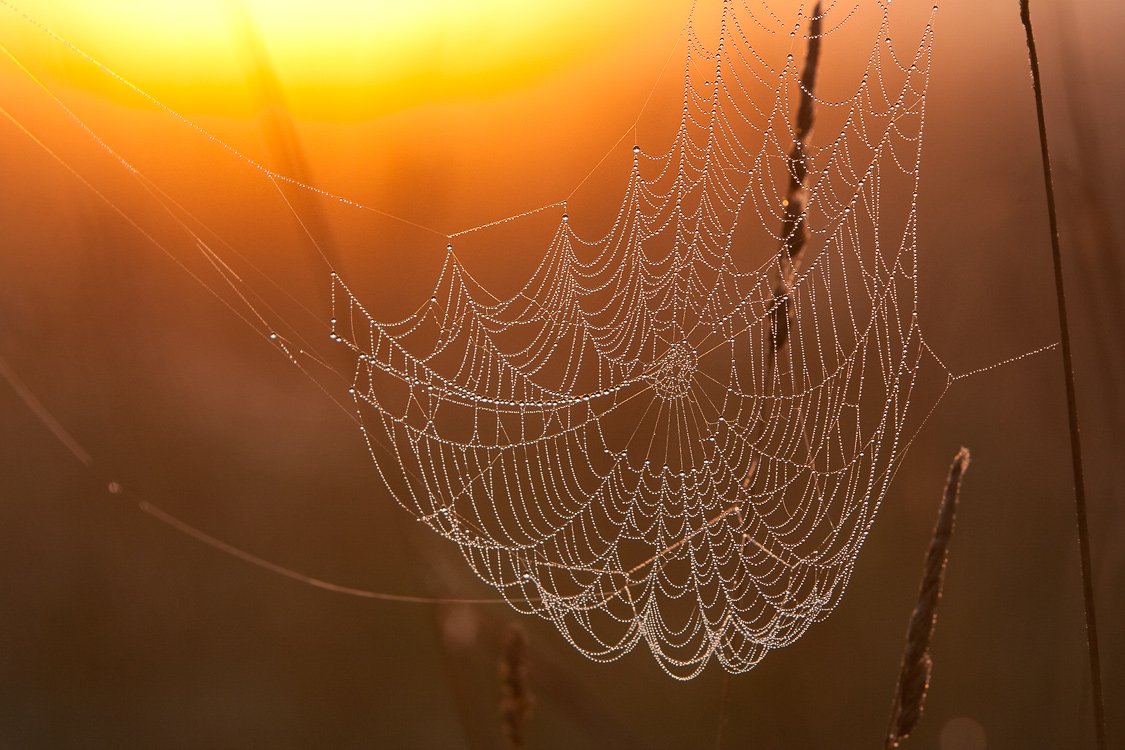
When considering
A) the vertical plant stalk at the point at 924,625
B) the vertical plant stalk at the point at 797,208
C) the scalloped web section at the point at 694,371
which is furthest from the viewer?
the scalloped web section at the point at 694,371

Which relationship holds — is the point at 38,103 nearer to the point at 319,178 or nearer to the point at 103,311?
the point at 103,311

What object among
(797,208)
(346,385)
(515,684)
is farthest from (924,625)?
(346,385)

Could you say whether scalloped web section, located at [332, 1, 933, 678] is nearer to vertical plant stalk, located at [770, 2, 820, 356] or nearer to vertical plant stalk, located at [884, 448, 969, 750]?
vertical plant stalk, located at [770, 2, 820, 356]

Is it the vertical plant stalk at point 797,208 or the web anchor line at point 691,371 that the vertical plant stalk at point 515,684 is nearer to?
the vertical plant stalk at point 797,208

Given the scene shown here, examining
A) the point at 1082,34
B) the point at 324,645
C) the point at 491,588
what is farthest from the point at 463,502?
the point at 1082,34

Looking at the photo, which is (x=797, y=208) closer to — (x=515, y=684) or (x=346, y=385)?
(x=515, y=684)

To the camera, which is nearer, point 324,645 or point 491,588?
point 491,588

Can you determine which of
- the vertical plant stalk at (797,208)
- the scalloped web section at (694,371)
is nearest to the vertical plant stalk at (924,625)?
the vertical plant stalk at (797,208)
